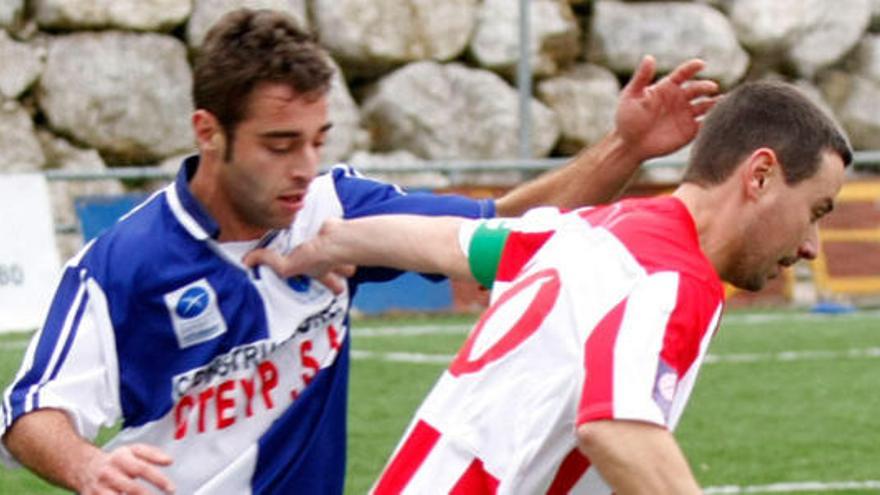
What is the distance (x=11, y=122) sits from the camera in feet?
59.3

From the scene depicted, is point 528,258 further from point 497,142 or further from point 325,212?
point 497,142

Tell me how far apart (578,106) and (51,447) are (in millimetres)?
16746

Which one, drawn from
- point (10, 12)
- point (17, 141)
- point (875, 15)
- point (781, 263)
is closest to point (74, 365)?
point (781, 263)

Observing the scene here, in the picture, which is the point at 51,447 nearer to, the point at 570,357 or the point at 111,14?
the point at 570,357

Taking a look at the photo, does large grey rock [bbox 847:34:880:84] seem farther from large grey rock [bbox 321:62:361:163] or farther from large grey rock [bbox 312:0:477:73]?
large grey rock [bbox 321:62:361:163]

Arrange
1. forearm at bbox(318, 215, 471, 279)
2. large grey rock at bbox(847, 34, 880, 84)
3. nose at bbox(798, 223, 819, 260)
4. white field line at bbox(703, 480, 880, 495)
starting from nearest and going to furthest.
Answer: nose at bbox(798, 223, 819, 260) → forearm at bbox(318, 215, 471, 279) → white field line at bbox(703, 480, 880, 495) → large grey rock at bbox(847, 34, 880, 84)

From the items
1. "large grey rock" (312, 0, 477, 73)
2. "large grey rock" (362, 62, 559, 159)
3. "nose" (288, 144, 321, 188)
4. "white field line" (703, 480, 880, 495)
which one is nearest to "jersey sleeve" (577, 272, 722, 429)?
"nose" (288, 144, 321, 188)

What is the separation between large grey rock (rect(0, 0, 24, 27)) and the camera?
1802cm

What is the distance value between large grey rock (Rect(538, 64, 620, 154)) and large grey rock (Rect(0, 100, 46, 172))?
203 inches

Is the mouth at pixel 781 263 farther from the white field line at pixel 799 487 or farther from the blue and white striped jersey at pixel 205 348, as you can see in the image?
the white field line at pixel 799 487

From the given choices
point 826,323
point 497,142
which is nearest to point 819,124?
point 826,323

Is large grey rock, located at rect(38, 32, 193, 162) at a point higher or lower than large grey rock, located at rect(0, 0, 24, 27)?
lower

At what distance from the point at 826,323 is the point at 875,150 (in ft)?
24.5

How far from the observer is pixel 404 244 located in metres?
4.36
